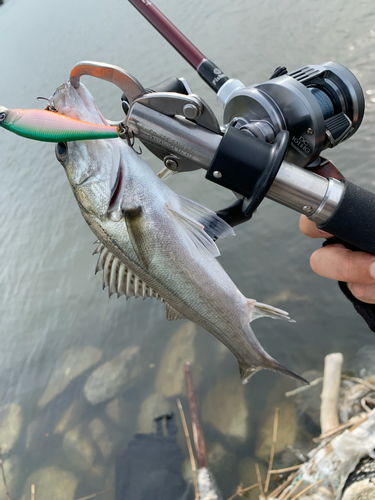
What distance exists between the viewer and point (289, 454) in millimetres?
3104

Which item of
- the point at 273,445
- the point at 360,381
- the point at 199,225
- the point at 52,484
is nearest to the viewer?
the point at 199,225

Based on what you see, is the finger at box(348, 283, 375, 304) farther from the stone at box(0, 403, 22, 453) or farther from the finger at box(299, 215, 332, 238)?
the stone at box(0, 403, 22, 453)

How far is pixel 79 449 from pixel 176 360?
1485mm

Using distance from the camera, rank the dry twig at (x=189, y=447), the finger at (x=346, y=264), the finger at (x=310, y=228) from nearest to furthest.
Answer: the finger at (x=346, y=264) → the finger at (x=310, y=228) → the dry twig at (x=189, y=447)

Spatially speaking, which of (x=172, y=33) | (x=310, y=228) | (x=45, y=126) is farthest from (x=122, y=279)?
(x=172, y=33)

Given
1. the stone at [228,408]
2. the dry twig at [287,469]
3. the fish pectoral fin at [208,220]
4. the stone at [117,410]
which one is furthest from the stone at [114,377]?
the fish pectoral fin at [208,220]

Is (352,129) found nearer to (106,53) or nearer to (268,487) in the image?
(268,487)

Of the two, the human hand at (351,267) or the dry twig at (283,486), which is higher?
the human hand at (351,267)

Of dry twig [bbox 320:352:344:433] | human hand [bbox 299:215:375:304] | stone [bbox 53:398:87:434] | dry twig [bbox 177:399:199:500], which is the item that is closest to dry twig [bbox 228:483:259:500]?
dry twig [bbox 177:399:199:500]

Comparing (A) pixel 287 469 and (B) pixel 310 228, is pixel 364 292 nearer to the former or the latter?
(B) pixel 310 228

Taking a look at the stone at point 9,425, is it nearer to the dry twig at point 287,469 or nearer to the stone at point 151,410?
the stone at point 151,410

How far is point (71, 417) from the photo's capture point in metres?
4.02

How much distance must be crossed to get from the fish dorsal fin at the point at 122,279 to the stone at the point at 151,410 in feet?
8.31

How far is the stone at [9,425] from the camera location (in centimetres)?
415
